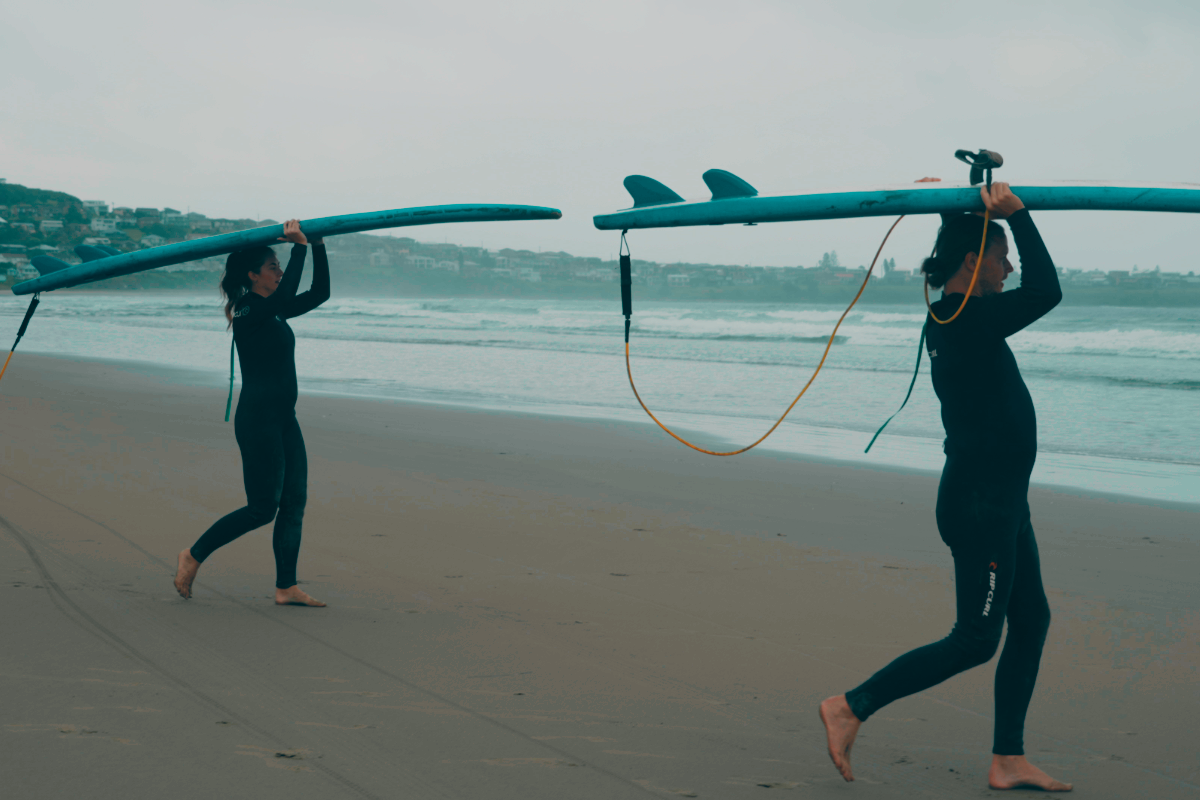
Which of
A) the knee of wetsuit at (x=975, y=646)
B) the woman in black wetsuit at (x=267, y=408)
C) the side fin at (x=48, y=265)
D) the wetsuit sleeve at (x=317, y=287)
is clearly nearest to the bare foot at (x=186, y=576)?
the woman in black wetsuit at (x=267, y=408)

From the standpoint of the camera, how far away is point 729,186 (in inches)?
132

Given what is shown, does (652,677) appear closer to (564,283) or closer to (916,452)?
(916,452)

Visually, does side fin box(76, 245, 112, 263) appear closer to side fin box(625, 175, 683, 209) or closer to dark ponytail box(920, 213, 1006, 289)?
side fin box(625, 175, 683, 209)

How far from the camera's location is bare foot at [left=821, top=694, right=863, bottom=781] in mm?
2625

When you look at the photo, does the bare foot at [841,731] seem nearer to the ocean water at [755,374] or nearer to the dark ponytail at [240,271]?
the dark ponytail at [240,271]

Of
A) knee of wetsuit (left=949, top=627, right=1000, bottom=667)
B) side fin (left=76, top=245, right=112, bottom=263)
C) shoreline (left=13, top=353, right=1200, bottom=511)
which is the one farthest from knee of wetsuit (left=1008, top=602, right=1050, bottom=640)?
shoreline (left=13, top=353, right=1200, bottom=511)

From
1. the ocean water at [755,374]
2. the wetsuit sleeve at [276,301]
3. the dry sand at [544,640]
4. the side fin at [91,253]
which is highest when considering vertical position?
the side fin at [91,253]

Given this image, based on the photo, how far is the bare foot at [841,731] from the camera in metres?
2.62

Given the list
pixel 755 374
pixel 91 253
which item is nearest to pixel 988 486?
pixel 91 253

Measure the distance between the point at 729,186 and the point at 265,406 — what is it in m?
2.23

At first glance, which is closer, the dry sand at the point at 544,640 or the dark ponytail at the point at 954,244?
the dark ponytail at the point at 954,244

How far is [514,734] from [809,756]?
0.94m

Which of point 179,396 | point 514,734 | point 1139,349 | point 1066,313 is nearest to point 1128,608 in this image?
point 514,734

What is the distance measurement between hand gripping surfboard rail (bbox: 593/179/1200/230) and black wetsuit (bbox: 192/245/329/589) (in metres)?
Answer: 1.56
